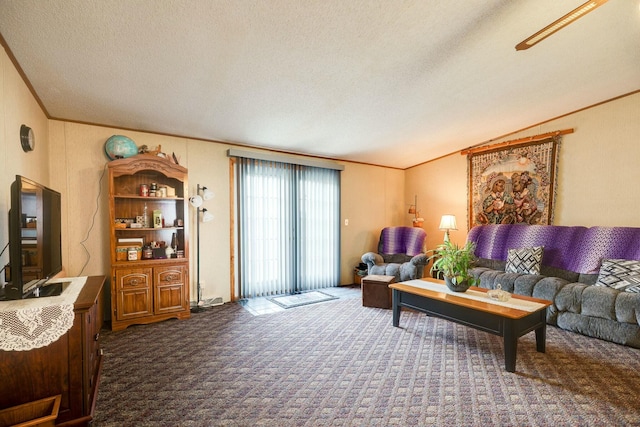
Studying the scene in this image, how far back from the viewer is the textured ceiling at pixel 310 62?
2.00 m

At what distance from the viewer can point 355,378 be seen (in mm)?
2336

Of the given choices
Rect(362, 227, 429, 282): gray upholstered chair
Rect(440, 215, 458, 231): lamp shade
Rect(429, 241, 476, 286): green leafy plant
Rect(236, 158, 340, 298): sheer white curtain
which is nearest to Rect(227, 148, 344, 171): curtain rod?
Rect(236, 158, 340, 298): sheer white curtain

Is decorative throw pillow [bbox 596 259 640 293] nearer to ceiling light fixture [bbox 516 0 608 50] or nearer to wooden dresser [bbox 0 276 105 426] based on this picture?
ceiling light fixture [bbox 516 0 608 50]

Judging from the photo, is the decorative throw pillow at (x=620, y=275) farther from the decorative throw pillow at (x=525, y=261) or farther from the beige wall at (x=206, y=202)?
the beige wall at (x=206, y=202)

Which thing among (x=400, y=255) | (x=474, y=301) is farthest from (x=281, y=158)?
(x=474, y=301)

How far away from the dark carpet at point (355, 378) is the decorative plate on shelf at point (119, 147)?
6.63ft

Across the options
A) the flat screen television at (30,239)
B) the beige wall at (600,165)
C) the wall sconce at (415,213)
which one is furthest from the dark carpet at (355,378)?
the wall sconce at (415,213)

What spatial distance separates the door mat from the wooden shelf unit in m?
1.30

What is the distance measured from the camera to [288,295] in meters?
4.81

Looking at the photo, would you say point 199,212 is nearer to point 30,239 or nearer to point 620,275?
point 30,239

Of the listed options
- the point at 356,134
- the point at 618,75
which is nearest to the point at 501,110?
the point at 618,75

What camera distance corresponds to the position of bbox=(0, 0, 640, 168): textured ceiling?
78.6 inches

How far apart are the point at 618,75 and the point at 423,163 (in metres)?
3.18

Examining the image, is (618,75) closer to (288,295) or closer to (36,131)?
(288,295)
